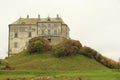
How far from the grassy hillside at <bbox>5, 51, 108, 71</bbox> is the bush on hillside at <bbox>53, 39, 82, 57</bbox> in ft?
3.49

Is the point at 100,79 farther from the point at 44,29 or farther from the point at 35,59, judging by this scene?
the point at 44,29

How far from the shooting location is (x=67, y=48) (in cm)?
8488

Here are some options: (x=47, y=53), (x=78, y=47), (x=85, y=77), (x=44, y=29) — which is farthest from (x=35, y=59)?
(x=85, y=77)

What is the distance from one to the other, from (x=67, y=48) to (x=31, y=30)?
68.7 ft

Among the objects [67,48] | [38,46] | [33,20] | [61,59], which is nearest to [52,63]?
[61,59]

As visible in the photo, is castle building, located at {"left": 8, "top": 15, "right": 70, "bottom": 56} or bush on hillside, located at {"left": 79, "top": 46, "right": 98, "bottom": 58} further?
castle building, located at {"left": 8, "top": 15, "right": 70, "bottom": 56}

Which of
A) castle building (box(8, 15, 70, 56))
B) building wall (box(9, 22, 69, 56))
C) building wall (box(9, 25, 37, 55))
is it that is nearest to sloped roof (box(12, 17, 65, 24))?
castle building (box(8, 15, 70, 56))

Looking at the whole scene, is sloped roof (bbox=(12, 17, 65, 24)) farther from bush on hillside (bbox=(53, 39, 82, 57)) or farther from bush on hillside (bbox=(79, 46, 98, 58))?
bush on hillside (bbox=(53, 39, 82, 57))

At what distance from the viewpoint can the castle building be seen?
102 metres

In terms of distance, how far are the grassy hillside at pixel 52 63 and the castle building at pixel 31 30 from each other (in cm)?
1327

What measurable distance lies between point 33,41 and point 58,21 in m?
14.5

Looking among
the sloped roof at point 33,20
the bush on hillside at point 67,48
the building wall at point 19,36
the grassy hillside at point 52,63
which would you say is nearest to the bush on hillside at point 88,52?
the grassy hillside at point 52,63

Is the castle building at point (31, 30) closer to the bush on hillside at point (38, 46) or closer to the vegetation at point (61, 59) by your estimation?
the bush on hillside at point (38, 46)

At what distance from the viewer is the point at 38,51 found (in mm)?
88938
